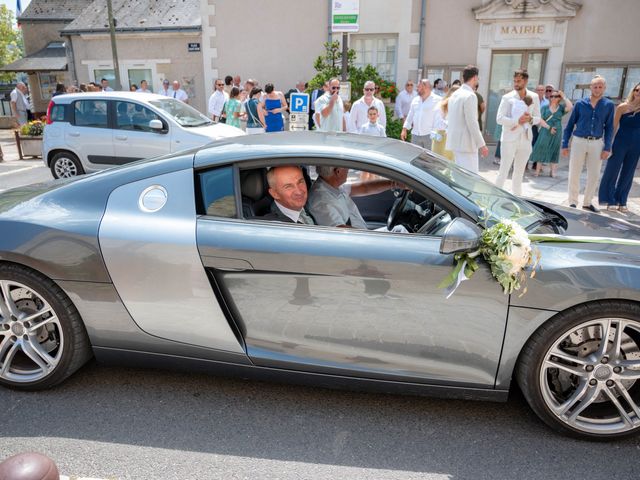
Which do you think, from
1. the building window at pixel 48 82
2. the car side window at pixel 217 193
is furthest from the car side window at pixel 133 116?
the building window at pixel 48 82

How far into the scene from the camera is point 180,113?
31.5 ft

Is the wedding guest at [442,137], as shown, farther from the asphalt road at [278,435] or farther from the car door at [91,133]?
the car door at [91,133]

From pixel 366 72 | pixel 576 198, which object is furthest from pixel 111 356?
pixel 366 72

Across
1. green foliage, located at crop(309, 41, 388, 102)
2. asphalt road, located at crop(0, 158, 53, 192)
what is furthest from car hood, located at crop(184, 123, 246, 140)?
green foliage, located at crop(309, 41, 388, 102)

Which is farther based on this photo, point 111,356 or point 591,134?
point 591,134

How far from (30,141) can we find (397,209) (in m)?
12.0

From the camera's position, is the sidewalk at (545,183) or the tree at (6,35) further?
the tree at (6,35)

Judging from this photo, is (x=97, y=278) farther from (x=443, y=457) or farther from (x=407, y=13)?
(x=407, y=13)

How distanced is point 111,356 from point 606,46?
1482 centimetres

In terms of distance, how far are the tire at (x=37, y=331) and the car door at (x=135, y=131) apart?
6.49 metres

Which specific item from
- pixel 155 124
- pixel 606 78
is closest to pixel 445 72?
pixel 606 78

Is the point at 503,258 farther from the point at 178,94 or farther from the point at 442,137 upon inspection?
the point at 178,94

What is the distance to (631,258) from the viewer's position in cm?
249

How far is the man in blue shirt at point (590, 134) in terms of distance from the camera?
702cm
